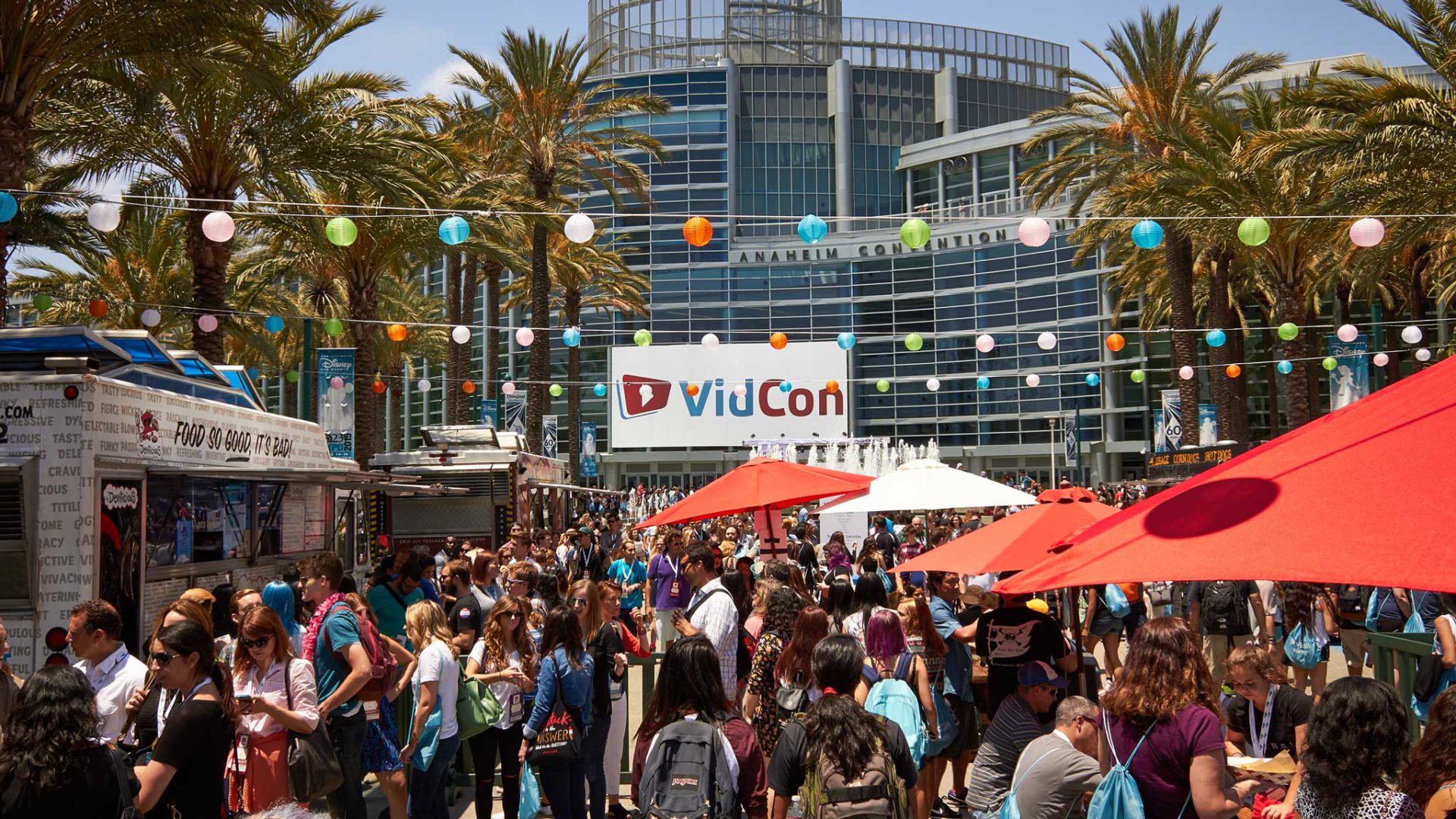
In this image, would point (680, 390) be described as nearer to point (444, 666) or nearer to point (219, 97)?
point (219, 97)

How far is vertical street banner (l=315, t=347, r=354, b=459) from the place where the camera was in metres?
22.1

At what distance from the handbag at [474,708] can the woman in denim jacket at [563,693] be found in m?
0.48

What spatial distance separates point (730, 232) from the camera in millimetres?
68125

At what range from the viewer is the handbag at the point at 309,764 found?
18.5 ft

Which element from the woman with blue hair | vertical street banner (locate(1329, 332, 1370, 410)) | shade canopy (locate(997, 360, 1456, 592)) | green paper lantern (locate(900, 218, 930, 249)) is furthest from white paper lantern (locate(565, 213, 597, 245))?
vertical street banner (locate(1329, 332, 1370, 410))

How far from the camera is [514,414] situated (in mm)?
33969

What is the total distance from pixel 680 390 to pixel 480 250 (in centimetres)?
3132

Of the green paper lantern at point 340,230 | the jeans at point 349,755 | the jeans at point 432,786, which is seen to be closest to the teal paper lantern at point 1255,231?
the green paper lantern at point 340,230

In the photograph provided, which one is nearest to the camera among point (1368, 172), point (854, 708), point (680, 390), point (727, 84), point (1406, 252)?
point (854, 708)

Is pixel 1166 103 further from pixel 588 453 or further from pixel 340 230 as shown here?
pixel 588 453

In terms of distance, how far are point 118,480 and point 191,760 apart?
228 inches

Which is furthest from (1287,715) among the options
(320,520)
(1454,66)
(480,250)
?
(480,250)

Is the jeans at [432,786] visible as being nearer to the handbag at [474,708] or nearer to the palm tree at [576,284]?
the handbag at [474,708]

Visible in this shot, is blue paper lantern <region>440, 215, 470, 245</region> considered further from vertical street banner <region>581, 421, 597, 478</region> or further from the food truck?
vertical street banner <region>581, 421, 597, 478</region>
